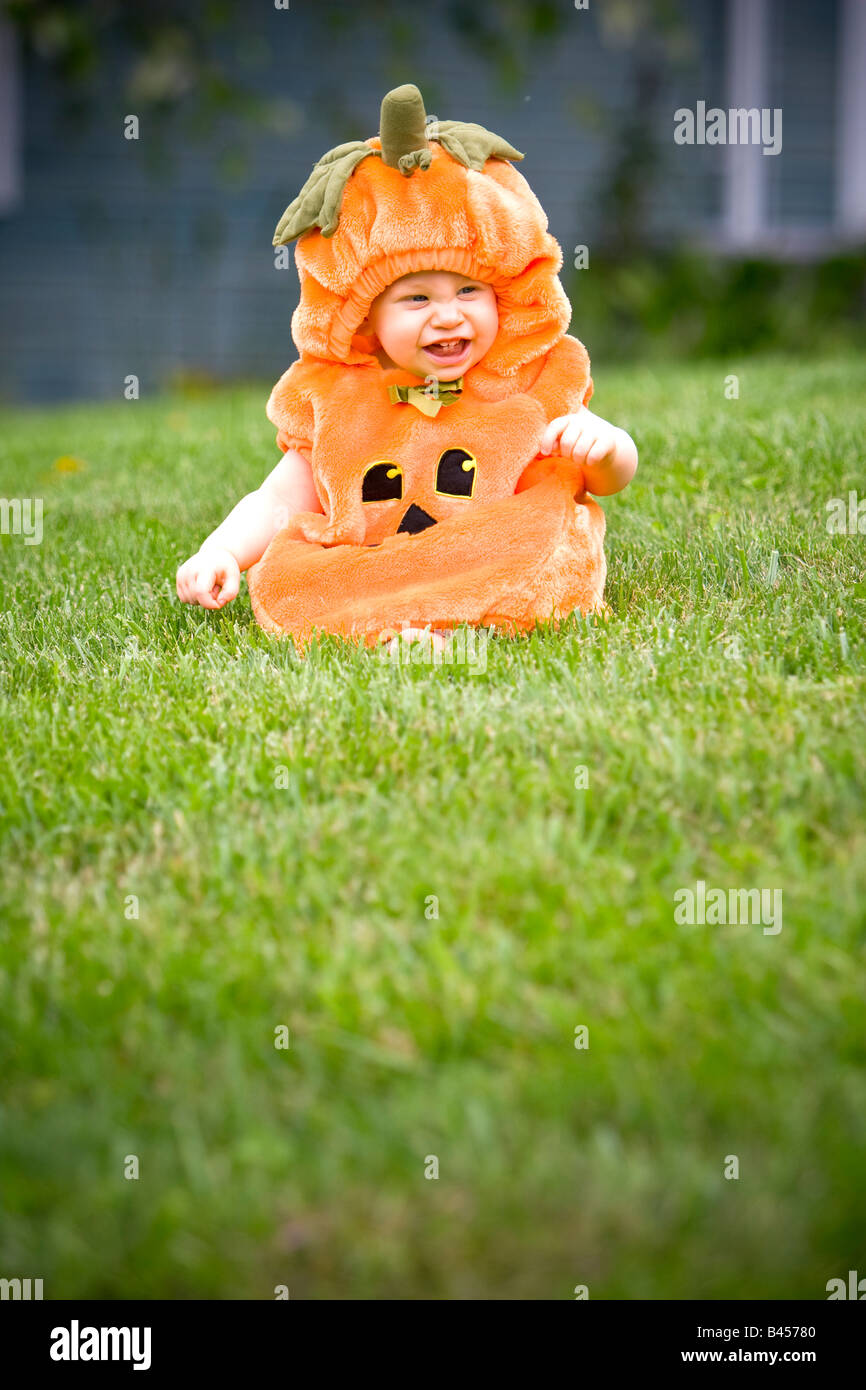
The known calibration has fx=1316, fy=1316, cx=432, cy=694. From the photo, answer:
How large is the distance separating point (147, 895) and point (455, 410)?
1.52 metres

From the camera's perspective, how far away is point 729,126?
11461 millimetres

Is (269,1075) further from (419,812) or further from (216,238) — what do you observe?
(216,238)

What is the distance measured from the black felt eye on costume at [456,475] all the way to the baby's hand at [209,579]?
20.4 inches

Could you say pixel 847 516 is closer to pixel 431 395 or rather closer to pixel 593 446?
pixel 593 446

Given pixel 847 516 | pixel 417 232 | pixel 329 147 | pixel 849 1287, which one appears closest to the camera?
pixel 849 1287

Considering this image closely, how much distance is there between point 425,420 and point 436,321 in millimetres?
234

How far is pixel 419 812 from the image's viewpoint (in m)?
2.11

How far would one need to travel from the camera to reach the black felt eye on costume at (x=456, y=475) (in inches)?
118

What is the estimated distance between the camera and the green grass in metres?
1.36

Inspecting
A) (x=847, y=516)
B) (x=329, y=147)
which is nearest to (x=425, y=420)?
(x=847, y=516)

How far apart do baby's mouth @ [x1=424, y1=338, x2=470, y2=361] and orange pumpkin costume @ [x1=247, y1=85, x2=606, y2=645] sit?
8 cm

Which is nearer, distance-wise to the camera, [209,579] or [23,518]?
[209,579]
